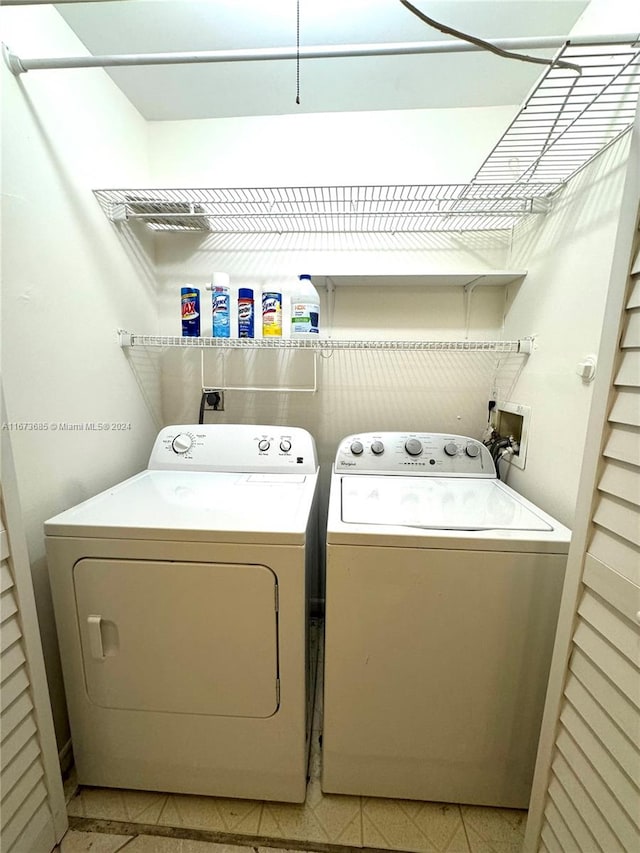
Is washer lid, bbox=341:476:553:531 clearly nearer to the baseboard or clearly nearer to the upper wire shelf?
the upper wire shelf

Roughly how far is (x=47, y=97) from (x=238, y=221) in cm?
78

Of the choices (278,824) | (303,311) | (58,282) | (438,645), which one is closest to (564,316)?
(303,311)

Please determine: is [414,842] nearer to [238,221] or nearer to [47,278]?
[47,278]

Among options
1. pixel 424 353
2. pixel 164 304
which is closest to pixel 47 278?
pixel 164 304

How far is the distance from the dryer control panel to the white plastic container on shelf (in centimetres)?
56

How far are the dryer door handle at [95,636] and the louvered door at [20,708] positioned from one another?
122 mm

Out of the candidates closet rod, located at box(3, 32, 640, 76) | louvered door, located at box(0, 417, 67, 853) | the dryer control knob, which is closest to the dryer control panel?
the dryer control knob

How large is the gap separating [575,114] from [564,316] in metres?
0.64

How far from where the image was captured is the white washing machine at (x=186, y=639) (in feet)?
3.29

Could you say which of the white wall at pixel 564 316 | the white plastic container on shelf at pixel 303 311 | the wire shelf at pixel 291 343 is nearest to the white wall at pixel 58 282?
the wire shelf at pixel 291 343

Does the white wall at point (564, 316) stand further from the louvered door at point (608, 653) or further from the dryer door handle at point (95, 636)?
the dryer door handle at point (95, 636)

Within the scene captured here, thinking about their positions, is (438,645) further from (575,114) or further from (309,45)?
(309,45)

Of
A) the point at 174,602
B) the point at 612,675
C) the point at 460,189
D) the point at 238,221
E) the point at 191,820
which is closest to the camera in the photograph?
the point at 612,675

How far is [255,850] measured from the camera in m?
1.07
